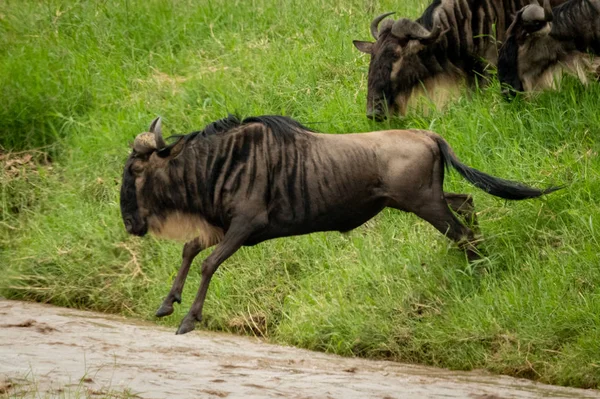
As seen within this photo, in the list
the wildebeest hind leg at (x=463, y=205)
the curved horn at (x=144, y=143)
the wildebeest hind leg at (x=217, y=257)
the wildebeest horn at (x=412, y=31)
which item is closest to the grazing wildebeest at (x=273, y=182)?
the curved horn at (x=144, y=143)

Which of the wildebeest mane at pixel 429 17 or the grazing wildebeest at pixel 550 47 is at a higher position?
the wildebeest mane at pixel 429 17

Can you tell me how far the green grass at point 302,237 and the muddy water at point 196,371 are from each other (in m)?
0.29

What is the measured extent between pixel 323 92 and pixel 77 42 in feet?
11.1

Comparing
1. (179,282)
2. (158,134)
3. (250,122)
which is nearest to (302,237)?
(250,122)

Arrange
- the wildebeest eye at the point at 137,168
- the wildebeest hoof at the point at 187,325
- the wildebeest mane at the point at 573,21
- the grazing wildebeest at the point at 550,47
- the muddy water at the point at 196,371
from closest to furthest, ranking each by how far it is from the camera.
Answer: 1. the muddy water at the point at 196,371
2. the wildebeest hoof at the point at 187,325
3. the wildebeest eye at the point at 137,168
4. the grazing wildebeest at the point at 550,47
5. the wildebeest mane at the point at 573,21

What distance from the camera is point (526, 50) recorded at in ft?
28.3

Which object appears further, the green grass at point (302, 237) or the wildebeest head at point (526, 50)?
the wildebeest head at point (526, 50)

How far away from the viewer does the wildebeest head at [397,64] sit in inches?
357

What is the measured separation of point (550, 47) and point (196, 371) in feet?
12.3

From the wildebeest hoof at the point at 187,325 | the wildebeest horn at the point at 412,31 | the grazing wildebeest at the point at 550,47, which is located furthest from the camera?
the wildebeest horn at the point at 412,31

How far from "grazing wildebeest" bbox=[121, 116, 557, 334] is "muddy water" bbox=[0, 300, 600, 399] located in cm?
71

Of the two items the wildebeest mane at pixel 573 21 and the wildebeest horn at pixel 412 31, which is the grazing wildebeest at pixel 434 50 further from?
the wildebeest mane at pixel 573 21

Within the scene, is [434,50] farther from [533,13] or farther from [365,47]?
[533,13]

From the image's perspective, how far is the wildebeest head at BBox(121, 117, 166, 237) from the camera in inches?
280
